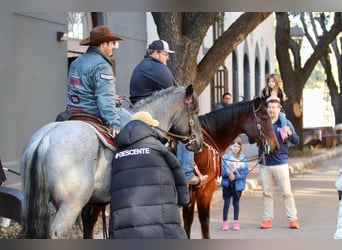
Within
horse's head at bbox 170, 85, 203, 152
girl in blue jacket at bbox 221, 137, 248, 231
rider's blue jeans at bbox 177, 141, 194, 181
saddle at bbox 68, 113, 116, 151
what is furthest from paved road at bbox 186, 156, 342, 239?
saddle at bbox 68, 113, 116, 151

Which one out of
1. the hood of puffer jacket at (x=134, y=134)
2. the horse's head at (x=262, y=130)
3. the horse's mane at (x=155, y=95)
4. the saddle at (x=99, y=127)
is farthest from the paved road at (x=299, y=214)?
the hood of puffer jacket at (x=134, y=134)

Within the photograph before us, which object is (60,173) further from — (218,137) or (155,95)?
(218,137)

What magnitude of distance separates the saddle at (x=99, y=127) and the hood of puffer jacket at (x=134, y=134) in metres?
0.33

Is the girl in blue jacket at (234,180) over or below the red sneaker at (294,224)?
over

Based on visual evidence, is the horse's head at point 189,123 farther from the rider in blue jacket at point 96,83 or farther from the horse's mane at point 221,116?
the horse's mane at point 221,116

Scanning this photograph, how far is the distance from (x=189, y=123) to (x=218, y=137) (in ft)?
5.17

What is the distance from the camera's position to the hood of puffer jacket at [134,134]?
5523 mm

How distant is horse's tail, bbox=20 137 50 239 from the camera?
578 centimetres

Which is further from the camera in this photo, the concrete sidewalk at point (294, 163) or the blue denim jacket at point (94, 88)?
the concrete sidewalk at point (294, 163)

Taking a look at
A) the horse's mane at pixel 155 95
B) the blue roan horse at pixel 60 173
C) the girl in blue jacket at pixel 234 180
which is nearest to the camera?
the blue roan horse at pixel 60 173

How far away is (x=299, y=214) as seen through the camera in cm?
1126

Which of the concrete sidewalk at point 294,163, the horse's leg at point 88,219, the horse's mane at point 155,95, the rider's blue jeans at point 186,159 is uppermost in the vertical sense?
the horse's mane at point 155,95

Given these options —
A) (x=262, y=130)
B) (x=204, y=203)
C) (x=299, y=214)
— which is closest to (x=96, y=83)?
(x=204, y=203)

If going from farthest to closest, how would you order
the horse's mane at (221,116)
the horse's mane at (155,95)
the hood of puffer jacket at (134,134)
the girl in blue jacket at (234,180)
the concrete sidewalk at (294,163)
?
the concrete sidewalk at (294,163), the girl in blue jacket at (234,180), the horse's mane at (221,116), the horse's mane at (155,95), the hood of puffer jacket at (134,134)
